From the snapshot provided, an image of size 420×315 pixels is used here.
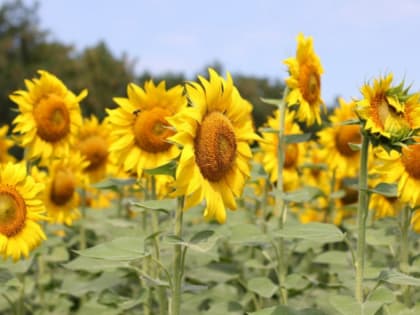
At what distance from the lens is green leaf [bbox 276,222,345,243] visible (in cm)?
263

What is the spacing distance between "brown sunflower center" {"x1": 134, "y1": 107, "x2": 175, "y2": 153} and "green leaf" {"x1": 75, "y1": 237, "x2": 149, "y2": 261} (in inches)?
25.3

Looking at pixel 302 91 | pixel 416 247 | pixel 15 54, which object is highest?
pixel 15 54

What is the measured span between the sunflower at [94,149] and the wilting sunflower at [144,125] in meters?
1.92

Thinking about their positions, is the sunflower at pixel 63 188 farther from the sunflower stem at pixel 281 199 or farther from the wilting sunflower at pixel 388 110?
the wilting sunflower at pixel 388 110

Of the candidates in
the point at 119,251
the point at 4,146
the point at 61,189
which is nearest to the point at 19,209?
the point at 119,251

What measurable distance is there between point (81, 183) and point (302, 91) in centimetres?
189

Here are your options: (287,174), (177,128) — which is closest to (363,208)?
(177,128)

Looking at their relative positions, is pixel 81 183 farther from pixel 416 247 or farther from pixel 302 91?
pixel 416 247

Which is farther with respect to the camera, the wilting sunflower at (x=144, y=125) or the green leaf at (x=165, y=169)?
the wilting sunflower at (x=144, y=125)

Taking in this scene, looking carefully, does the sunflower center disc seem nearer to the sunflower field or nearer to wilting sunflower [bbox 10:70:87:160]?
the sunflower field

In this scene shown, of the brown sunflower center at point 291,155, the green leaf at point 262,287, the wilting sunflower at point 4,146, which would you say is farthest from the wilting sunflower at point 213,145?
the wilting sunflower at point 4,146

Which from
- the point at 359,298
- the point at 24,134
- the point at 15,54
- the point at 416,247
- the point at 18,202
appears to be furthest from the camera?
the point at 15,54

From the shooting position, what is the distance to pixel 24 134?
4.25m

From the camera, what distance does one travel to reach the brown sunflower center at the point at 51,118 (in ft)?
13.7
